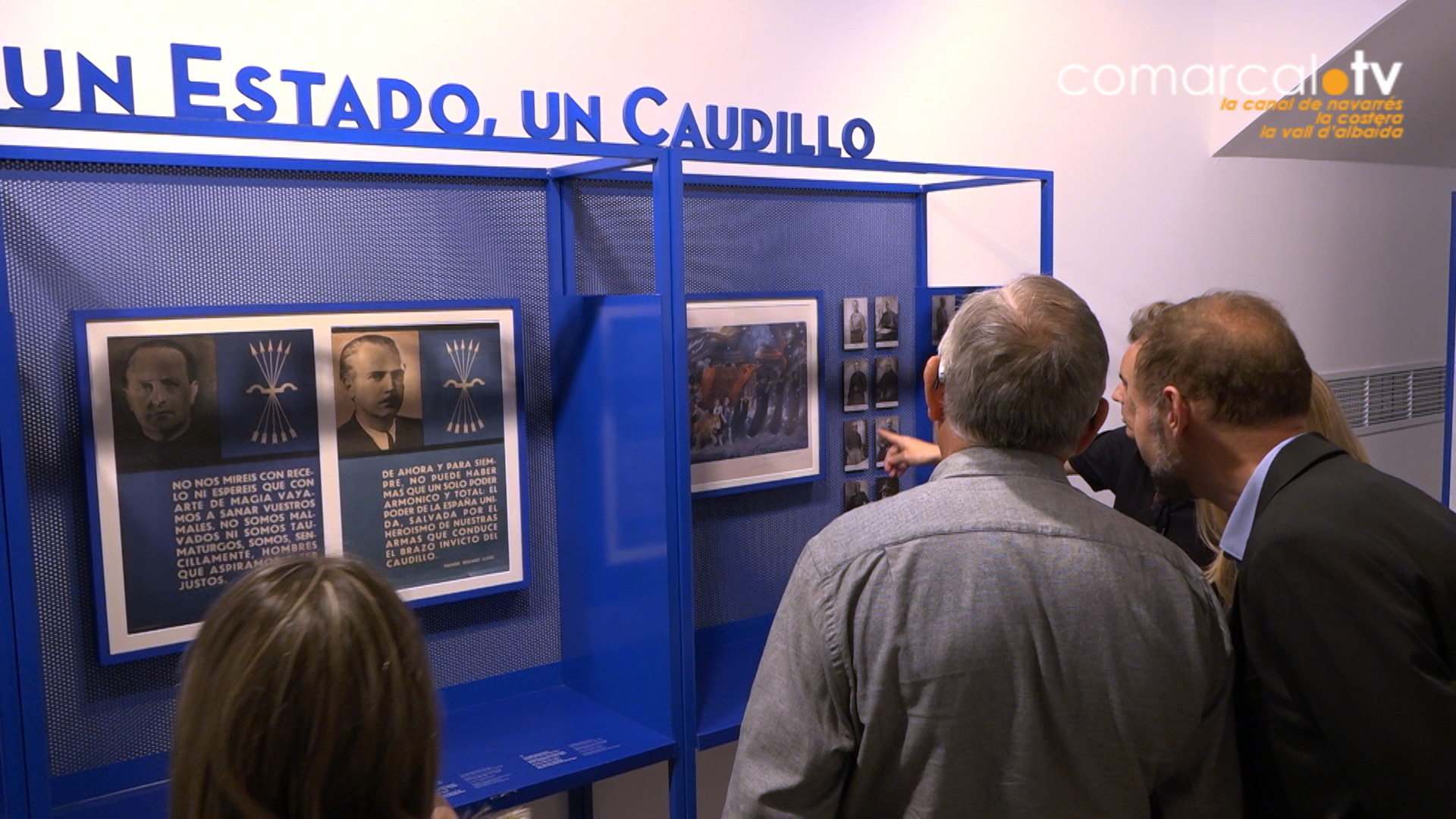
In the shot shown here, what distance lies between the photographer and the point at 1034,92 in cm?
394

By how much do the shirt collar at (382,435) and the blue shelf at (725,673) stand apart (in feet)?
3.00

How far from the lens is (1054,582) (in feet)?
4.63

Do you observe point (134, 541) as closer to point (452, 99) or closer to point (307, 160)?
point (307, 160)

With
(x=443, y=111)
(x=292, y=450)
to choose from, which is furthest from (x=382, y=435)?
(x=443, y=111)

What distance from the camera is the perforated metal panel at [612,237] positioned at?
2680 mm

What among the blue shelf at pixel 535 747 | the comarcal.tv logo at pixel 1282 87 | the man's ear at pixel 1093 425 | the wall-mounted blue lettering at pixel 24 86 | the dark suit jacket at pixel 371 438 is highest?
the comarcal.tv logo at pixel 1282 87

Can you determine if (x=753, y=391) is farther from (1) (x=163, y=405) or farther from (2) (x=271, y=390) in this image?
(1) (x=163, y=405)

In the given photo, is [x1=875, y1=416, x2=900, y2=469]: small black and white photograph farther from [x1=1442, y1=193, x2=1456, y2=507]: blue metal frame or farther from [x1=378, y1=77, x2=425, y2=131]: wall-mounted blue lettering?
[x1=1442, y1=193, x2=1456, y2=507]: blue metal frame

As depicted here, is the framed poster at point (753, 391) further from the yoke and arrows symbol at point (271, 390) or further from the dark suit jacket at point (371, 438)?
the yoke and arrows symbol at point (271, 390)

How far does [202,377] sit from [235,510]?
271mm

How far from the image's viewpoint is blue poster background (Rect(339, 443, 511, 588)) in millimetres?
2406

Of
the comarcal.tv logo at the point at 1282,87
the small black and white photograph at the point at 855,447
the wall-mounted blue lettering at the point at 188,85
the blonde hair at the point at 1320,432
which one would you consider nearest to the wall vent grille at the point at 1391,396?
the comarcal.tv logo at the point at 1282,87

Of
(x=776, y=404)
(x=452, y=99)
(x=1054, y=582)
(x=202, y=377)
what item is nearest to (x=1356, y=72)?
(x=776, y=404)

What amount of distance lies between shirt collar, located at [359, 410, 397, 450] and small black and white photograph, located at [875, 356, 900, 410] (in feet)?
4.69
